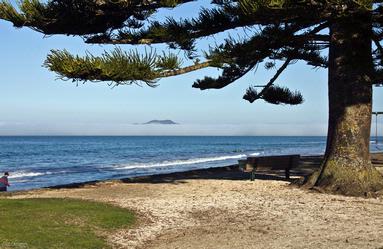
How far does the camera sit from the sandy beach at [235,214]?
6691 mm

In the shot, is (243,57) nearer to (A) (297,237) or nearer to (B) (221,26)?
(B) (221,26)

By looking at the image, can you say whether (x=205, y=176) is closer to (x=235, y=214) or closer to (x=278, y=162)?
(x=278, y=162)

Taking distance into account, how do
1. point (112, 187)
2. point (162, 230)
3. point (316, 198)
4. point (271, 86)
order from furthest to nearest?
point (271, 86) < point (112, 187) < point (316, 198) < point (162, 230)

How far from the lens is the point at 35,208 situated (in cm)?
848

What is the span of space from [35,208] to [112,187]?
415cm

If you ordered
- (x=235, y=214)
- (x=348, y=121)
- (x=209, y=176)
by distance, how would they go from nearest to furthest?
(x=235, y=214) < (x=348, y=121) < (x=209, y=176)

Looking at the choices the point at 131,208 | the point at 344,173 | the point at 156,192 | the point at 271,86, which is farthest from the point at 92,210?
the point at 271,86

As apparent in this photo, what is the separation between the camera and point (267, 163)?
44.5 ft

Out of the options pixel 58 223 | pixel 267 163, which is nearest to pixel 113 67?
pixel 58 223

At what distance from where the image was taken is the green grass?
6324 millimetres

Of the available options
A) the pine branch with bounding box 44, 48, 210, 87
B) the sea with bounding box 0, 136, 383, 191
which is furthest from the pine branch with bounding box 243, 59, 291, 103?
the sea with bounding box 0, 136, 383, 191

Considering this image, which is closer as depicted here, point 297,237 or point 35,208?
point 297,237

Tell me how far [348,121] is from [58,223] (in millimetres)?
6324

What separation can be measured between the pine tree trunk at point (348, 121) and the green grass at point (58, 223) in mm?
4612
